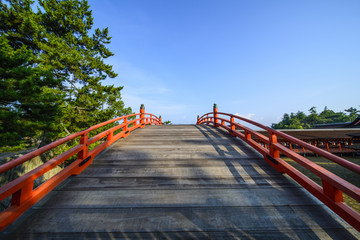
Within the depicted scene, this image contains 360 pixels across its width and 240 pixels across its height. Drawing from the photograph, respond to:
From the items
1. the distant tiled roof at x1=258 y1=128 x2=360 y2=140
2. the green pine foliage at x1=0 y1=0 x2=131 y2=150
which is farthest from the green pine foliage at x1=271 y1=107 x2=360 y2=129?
the green pine foliage at x1=0 y1=0 x2=131 y2=150

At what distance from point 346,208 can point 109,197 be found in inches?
121

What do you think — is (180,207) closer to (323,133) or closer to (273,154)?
(273,154)

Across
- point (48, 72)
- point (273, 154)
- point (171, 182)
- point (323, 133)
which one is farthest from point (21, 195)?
point (323, 133)

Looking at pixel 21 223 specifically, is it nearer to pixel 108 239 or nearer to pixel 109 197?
pixel 109 197

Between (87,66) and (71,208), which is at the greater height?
(87,66)

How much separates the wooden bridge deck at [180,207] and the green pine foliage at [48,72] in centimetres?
806

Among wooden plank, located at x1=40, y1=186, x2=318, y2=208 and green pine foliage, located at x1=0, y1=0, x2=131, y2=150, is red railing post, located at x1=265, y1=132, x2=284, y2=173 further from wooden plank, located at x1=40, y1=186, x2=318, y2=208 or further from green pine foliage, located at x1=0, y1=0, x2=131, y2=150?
green pine foliage, located at x1=0, y1=0, x2=131, y2=150

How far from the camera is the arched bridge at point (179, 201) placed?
1533 millimetres

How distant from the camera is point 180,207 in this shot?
1.86 meters

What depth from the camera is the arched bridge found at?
60.4 inches

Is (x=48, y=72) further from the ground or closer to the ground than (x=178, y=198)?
further from the ground

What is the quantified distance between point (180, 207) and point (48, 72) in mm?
10517

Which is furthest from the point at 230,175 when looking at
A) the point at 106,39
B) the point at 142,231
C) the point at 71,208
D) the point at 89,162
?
the point at 106,39

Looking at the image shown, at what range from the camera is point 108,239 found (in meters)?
1.46
